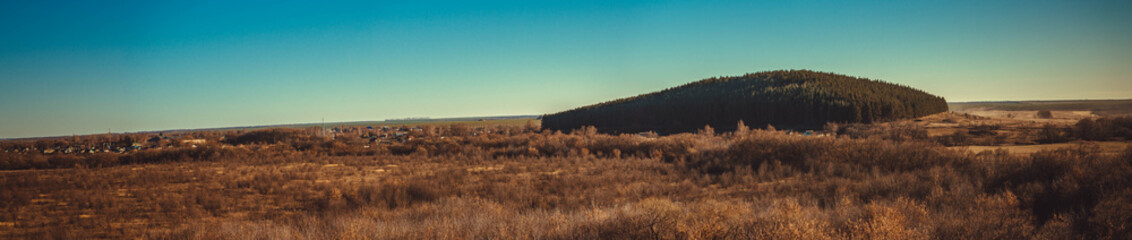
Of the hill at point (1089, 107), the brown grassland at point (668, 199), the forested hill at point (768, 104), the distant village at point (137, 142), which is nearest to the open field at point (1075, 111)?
the hill at point (1089, 107)

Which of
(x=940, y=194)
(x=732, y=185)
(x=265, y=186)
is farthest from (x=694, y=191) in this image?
(x=265, y=186)

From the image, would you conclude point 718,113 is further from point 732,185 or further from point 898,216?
point 898,216

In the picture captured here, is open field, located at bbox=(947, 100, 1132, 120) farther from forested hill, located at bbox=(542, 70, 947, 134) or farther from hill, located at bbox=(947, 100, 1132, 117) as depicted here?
forested hill, located at bbox=(542, 70, 947, 134)

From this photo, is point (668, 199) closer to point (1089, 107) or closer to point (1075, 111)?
point (1075, 111)

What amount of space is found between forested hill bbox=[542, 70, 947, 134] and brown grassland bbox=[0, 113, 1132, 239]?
21769 millimetres

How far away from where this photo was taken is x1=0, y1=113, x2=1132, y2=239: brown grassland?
5555 mm

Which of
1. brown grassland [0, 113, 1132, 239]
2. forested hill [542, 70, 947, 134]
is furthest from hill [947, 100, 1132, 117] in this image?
brown grassland [0, 113, 1132, 239]

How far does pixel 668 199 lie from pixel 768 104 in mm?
47450

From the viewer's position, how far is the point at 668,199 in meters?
9.30

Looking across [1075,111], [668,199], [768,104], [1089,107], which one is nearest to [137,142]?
[668,199]

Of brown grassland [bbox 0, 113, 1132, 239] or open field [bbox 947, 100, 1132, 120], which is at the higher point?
open field [bbox 947, 100, 1132, 120]

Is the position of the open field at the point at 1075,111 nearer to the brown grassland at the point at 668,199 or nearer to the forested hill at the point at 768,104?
the forested hill at the point at 768,104

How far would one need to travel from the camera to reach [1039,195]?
754 centimetres

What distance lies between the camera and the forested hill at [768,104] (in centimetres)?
4600
